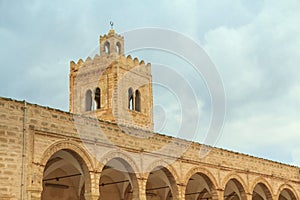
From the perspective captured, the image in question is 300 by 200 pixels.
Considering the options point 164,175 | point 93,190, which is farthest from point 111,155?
point 164,175

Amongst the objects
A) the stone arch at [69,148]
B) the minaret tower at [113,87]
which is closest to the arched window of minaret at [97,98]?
the minaret tower at [113,87]

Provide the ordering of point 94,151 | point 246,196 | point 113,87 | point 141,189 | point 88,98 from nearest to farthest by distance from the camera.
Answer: point 94,151
point 141,189
point 246,196
point 113,87
point 88,98

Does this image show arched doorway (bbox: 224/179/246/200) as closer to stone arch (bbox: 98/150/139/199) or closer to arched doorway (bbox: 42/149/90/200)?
stone arch (bbox: 98/150/139/199)

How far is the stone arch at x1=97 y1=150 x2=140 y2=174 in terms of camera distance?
763 inches

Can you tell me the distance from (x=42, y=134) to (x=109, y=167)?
5.53m

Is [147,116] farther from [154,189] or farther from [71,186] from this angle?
[71,186]

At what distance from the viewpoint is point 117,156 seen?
66.2 feet

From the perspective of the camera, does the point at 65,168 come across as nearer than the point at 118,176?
Yes

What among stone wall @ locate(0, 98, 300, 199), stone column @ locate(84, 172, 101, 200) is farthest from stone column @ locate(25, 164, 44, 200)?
stone column @ locate(84, 172, 101, 200)

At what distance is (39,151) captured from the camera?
17.2m

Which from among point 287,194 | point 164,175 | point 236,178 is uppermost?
point 236,178

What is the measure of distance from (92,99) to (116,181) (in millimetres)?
10104

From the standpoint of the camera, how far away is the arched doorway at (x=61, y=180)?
69.5 ft

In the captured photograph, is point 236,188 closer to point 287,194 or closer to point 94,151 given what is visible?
point 287,194
